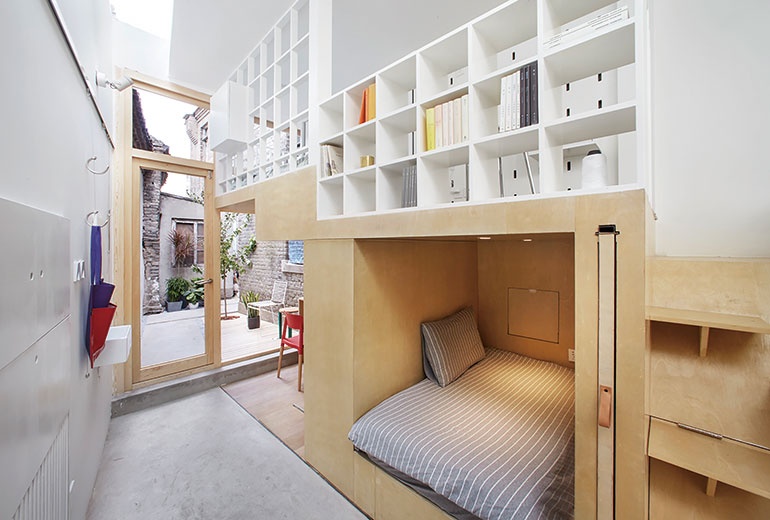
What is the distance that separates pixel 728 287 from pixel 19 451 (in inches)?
96.7

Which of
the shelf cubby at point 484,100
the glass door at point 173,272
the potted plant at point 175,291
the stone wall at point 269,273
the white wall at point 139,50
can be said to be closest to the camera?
the shelf cubby at point 484,100

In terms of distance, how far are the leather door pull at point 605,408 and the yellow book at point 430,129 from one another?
119 centimetres

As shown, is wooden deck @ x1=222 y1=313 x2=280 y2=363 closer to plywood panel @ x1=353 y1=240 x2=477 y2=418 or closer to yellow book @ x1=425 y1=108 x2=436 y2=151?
plywood panel @ x1=353 y1=240 x2=477 y2=418

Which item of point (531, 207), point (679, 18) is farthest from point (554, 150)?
point (679, 18)

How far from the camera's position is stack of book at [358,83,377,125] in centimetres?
174

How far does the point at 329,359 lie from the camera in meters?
1.98

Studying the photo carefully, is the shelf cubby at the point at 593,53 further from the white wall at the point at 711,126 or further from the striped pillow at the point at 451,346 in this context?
the striped pillow at the point at 451,346

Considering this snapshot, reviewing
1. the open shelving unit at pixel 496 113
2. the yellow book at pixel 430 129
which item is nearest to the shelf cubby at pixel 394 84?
the open shelving unit at pixel 496 113

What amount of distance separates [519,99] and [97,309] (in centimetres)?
242

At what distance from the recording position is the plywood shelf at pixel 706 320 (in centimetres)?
99

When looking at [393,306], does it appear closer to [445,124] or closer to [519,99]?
[445,124]

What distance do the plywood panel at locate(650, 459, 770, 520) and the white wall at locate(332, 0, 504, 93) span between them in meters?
2.94

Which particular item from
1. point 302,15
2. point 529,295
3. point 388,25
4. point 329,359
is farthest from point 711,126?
point 302,15

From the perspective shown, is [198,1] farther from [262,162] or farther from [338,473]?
[338,473]
